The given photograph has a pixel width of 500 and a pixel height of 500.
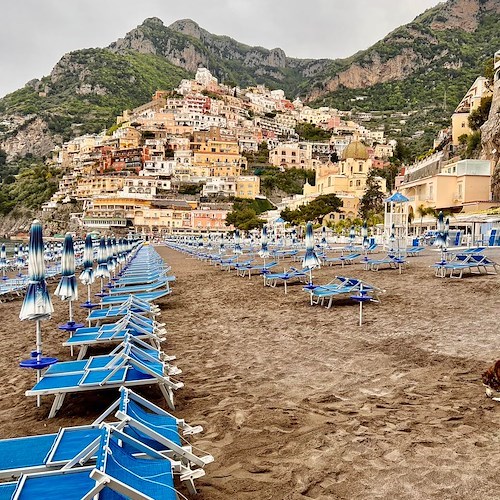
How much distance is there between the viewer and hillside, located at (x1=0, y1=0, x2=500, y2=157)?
148 meters

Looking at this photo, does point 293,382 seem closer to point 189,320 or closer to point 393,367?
point 393,367

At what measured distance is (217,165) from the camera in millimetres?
102250

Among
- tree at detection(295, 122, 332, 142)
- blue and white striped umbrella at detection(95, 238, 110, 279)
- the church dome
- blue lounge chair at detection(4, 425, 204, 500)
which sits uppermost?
tree at detection(295, 122, 332, 142)

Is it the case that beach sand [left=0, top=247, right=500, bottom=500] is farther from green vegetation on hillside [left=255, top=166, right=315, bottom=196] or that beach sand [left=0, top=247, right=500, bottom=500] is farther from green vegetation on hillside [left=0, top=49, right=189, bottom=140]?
green vegetation on hillside [left=0, top=49, right=189, bottom=140]

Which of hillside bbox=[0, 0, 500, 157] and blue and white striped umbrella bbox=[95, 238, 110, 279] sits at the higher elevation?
hillside bbox=[0, 0, 500, 157]

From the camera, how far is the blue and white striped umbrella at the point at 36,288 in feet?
18.9

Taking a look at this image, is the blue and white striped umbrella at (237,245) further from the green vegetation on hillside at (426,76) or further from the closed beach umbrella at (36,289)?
the green vegetation on hillside at (426,76)

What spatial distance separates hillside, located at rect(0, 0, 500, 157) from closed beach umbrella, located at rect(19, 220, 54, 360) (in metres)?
142

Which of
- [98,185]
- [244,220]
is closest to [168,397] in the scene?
[244,220]

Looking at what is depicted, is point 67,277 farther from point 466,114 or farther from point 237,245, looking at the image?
point 466,114

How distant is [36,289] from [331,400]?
3814mm

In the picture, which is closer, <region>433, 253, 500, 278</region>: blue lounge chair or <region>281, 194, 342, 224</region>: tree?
<region>433, 253, 500, 278</region>: blue lounge chair

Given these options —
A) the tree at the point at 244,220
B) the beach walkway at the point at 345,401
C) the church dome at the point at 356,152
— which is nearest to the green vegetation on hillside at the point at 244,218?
the tree at the point at 244,220

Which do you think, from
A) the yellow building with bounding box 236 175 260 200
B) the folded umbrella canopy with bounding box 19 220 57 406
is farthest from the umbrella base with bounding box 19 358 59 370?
the yellow building with bounding box 236 175 260 200
